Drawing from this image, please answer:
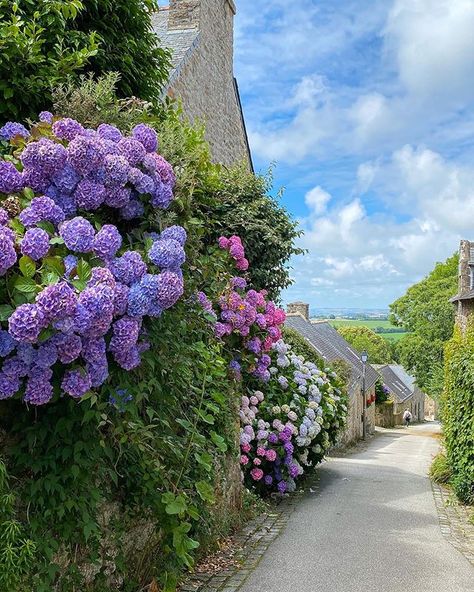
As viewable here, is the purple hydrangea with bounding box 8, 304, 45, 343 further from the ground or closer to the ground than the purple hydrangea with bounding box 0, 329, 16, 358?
further from the ground

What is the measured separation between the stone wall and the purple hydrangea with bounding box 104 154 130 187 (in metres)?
8.38

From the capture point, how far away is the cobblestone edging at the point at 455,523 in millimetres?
7070

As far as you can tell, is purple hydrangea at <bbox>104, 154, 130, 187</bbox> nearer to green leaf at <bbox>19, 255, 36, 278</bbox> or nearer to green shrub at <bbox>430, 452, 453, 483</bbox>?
green leaf at <bbox>19, 255, 36, 278</bbox>

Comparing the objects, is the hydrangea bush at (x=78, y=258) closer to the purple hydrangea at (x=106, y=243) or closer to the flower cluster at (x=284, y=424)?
the purple hydrangea at (x=106, y=243)

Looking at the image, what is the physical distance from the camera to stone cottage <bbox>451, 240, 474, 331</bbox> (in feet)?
67.1

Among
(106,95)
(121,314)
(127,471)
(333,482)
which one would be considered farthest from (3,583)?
(333,482)

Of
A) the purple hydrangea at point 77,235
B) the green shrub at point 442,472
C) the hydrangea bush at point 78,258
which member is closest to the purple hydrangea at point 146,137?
the hydrangea bush at point 78,258

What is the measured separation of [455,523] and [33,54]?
25.3 feet

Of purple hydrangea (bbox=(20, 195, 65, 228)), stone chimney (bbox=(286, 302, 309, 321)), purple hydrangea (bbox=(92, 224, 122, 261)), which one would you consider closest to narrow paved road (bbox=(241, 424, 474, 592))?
purple hydrangea (bbox=(92, 224, 122, 261))

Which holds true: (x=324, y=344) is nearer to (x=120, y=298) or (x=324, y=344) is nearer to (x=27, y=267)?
(x=120, y=298)

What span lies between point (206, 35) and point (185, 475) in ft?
38.5

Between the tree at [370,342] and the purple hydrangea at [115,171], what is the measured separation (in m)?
69.0

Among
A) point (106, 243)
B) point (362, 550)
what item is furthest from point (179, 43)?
point (106, 243)

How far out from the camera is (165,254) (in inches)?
136
